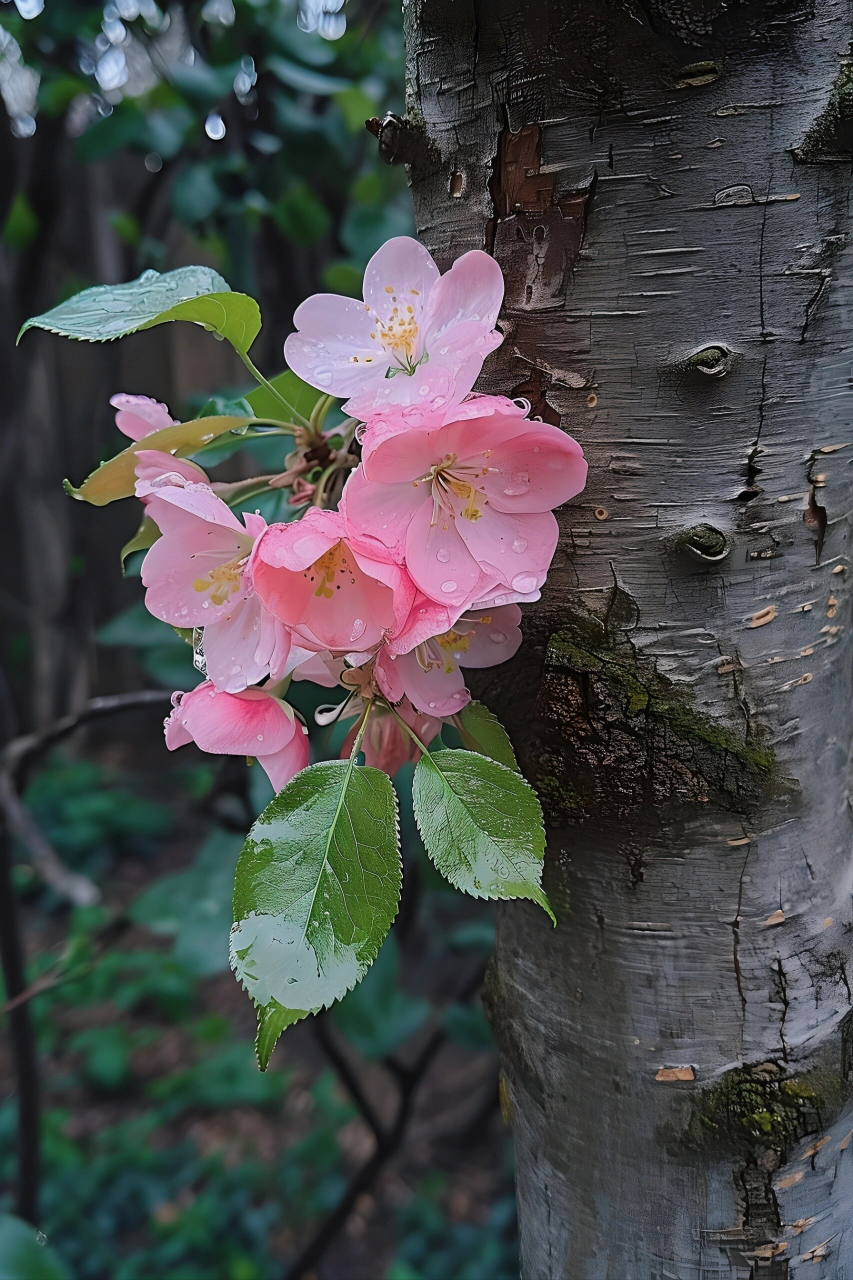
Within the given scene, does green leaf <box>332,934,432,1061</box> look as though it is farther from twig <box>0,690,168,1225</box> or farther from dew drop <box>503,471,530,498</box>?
dew drop <box>503,471,530,498</box>

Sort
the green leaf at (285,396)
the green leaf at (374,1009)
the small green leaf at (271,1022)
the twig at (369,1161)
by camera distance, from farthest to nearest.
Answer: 1. the twig at (369,1161)
2. the green leaf at (374,1009)
3. the green leaf at (285,396)
4. the small green leaf at (271,1022)

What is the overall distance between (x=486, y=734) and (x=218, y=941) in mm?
820

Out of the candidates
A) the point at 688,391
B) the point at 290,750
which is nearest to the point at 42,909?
the point at 290,750

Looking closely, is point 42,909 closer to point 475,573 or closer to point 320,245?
point 320,245

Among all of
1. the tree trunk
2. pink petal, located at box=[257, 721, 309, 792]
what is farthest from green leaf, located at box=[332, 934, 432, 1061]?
pink petal, located at box=[257, 721, 309, 792]

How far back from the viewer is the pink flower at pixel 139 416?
1.79 feet

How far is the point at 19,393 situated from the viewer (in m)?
1.70

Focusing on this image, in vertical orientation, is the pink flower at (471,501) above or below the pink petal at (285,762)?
above

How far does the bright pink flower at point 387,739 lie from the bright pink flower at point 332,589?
0.28ft

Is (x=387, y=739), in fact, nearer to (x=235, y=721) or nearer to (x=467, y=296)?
(x=235, y=721)

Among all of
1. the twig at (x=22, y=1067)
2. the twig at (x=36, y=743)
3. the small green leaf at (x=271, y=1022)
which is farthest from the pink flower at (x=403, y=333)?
the twig at (x=22, y=1067)

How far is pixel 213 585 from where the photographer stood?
1.57 feet

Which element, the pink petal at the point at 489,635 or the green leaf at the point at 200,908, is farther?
the green leaf at the point at 200,908

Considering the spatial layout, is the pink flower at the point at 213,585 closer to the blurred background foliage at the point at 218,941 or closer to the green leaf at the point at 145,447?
the green leaf at the point at 145,447
